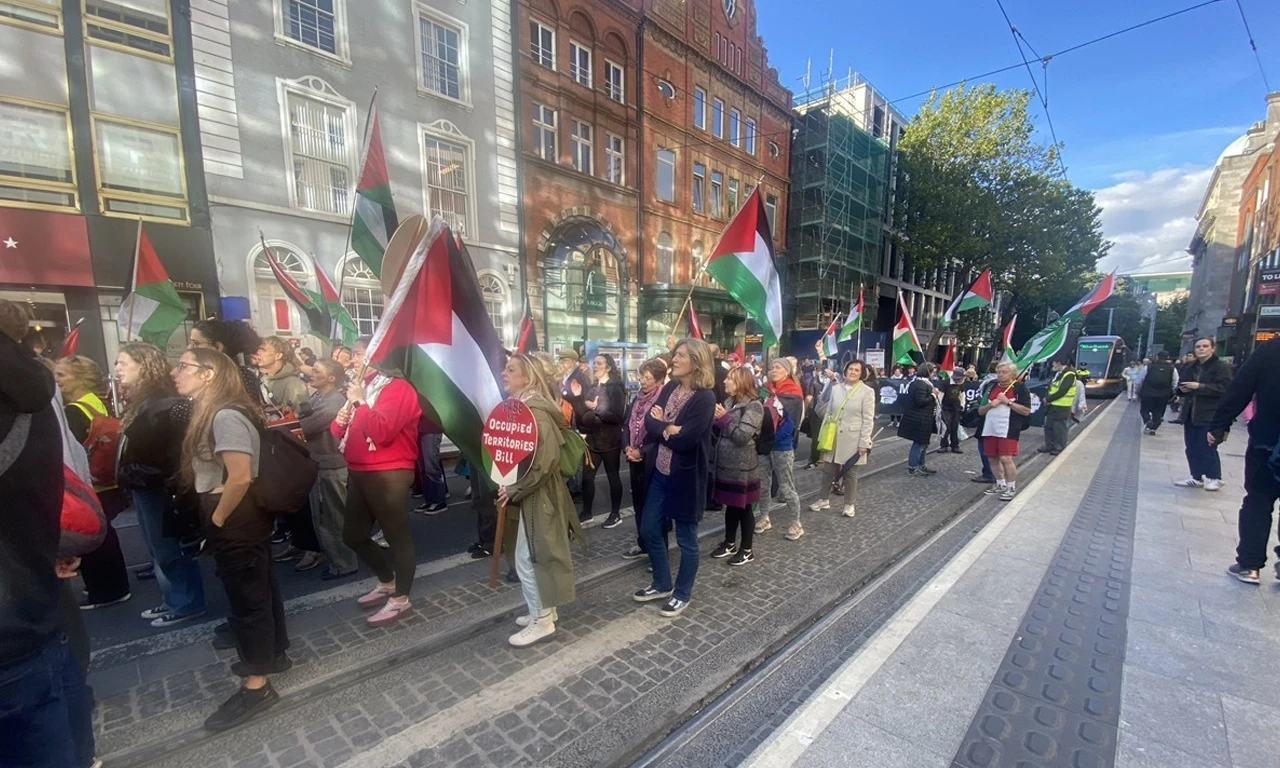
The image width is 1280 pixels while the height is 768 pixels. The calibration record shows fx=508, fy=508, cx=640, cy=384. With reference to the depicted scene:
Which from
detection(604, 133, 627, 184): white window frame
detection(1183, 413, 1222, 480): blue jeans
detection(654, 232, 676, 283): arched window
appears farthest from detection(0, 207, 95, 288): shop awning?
detection(1183, 413, 1222, 480): blue jeans

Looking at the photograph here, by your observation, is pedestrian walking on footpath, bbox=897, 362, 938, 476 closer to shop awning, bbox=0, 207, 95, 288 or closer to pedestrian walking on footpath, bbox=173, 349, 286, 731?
pedestrian walking on footpath, bbox=173, 349, 286, 731

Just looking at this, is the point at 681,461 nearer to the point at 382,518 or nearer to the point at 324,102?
the point at 382,518

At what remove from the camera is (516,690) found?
2.93m

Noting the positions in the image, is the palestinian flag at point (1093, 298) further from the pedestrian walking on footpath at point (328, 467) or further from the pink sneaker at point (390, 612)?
the pedestrian walking on footpath at point (328, 467)

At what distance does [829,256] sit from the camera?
29.1m

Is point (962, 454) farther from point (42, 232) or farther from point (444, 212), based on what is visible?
point (42, 232)

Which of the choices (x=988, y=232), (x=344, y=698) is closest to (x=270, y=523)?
(x=344, y=698)

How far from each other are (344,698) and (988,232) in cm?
3475

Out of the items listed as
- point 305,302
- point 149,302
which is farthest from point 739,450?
point 149,302

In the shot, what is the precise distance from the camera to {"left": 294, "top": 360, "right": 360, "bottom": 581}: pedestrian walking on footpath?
13.8 ft

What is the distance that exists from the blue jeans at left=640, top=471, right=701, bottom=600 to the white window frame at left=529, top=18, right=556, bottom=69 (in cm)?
1752

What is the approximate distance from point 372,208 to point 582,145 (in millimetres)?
15668

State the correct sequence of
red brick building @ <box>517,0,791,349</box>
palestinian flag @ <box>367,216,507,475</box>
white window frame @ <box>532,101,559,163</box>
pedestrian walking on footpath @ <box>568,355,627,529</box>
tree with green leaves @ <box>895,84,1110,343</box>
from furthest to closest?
tree with green leaves @ <box>895,84,1110,343</box>
red brick building @ <box>517,0,791,349</box>
white window frame @ <box>532,101,559,163</box>
pedestrian walking on footpath @ <box>568,355,627,529</box>
palestinian flag @ <box>367,216,507,475</box>

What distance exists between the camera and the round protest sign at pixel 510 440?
3129 millimetres
